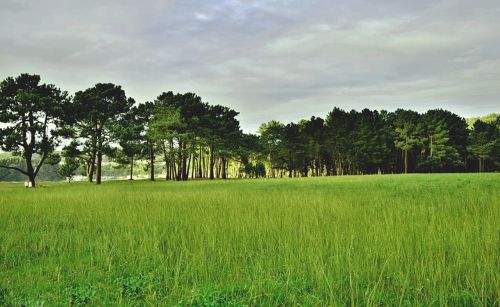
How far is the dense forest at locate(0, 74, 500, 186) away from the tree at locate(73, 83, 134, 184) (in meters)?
0.14

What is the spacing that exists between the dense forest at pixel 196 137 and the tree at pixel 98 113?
139 millimetres

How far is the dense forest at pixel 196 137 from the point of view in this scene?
41375 millimetres

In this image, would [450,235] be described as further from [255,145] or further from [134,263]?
[255,145]

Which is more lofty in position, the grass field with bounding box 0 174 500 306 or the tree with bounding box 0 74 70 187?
the tree with bounding box 0 74 70 187

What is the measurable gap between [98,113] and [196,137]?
18527 millimetres

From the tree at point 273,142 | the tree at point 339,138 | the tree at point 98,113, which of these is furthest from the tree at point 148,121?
the tree at point 339,138

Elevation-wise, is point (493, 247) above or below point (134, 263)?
above

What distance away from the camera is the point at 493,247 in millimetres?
5242

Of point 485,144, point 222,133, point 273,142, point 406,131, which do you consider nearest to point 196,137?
point 222,133

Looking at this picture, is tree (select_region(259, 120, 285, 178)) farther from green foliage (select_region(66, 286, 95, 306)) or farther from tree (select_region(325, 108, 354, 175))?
green foliage (select_region(66, 286, 95, 306))

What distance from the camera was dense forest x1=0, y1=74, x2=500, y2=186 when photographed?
4138cm

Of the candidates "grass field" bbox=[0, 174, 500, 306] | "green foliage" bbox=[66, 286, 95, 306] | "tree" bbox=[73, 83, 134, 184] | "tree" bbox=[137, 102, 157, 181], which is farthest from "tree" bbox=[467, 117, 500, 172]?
"green foliage" bbox=[66, 286, 95, 306]

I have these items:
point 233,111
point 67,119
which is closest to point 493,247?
point 67,119

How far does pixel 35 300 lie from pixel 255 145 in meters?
78.5
